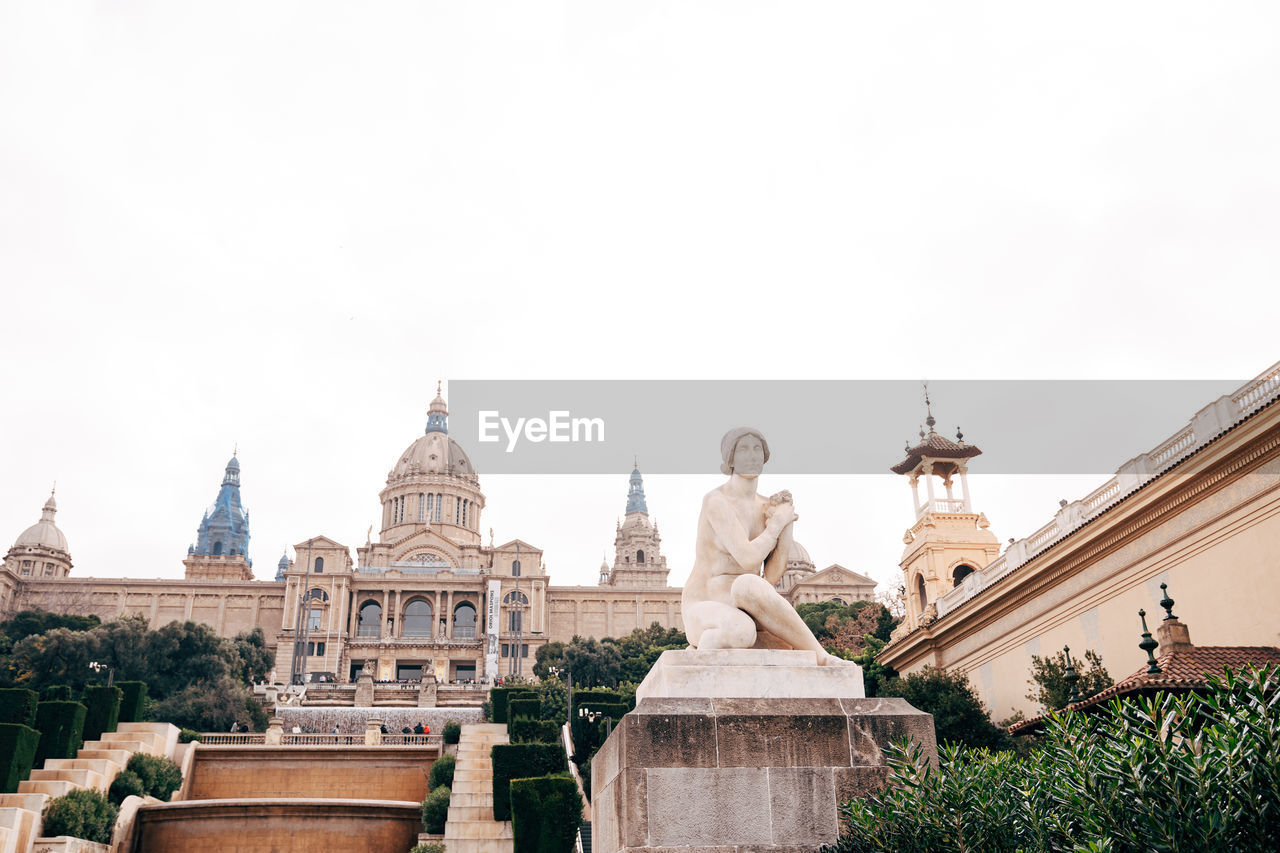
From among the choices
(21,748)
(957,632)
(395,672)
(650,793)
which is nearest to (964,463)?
(957,632)

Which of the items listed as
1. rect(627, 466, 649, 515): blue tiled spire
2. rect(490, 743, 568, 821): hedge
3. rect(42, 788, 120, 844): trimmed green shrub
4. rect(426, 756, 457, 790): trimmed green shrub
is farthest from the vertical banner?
rect(490, 743, 568, 821): hedge

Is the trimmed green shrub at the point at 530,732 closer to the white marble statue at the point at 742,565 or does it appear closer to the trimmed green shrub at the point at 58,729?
the trimmed green shrub at the point at 58,729

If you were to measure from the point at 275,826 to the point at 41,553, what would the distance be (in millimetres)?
80086

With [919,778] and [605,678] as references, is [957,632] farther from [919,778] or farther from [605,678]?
[605,678]

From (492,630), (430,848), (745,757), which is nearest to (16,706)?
(430,848)

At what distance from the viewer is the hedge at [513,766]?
24.3 m

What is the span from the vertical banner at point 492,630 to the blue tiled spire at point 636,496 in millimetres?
37186

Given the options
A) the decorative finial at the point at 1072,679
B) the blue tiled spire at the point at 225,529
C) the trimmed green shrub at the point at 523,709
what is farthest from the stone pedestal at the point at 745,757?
the blue tiled spire at the point at 225,529

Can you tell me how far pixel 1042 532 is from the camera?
26391 mm

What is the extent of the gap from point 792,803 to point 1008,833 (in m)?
1.59

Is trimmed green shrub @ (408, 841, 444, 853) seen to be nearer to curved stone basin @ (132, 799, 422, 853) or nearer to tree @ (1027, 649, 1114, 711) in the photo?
curved stone basin @ (132, 799, 422, 853)

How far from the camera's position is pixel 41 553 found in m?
91.9

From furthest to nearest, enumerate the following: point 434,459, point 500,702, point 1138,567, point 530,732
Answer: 1. point 434,459
2. point 500,702
3. point 530,732
4. point 1138,567

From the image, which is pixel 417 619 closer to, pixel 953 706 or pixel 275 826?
pixel 275 826
